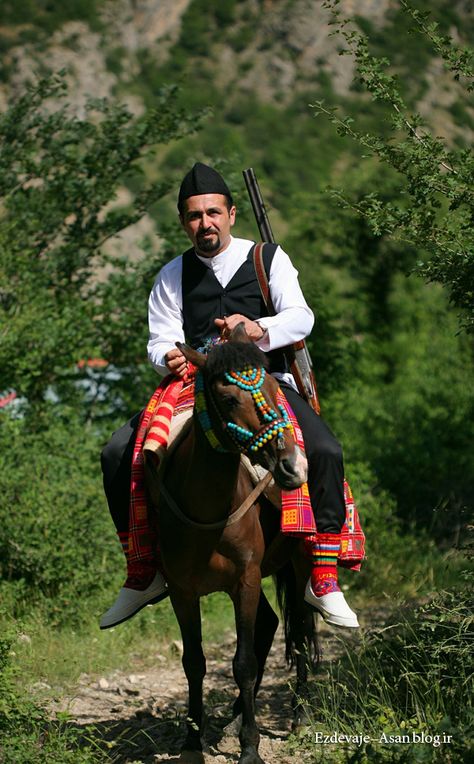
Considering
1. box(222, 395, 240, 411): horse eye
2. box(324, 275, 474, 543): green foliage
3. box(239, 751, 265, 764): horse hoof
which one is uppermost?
box(222, 395, 240, 411): horse eye

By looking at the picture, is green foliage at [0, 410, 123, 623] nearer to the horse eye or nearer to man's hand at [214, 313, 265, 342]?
man's hand at [214, 313, 265, 342]

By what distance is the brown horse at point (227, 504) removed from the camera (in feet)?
15.4

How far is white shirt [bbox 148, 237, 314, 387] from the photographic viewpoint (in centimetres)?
574

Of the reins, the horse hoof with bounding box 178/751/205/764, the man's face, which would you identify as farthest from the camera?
the man's face

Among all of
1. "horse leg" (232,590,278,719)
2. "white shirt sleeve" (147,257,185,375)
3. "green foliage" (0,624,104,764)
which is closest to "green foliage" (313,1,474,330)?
"white shirt sleeve" (147,257,185,375)

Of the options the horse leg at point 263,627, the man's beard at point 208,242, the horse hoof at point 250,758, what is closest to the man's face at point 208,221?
the man's beard at point 208,242

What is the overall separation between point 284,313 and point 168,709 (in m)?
2.93

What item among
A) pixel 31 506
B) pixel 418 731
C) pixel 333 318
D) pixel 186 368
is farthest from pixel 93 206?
pixel 418 731

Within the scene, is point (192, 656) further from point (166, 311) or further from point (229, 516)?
point (166, 311)

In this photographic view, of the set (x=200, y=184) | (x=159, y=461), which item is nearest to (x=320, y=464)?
(x=159, y=461)

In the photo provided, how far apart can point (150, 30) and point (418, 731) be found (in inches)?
2056

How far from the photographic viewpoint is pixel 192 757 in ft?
18.5

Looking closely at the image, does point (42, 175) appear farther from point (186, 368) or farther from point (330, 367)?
point (186, 368)

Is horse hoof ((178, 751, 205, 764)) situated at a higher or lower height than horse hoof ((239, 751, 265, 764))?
lower
